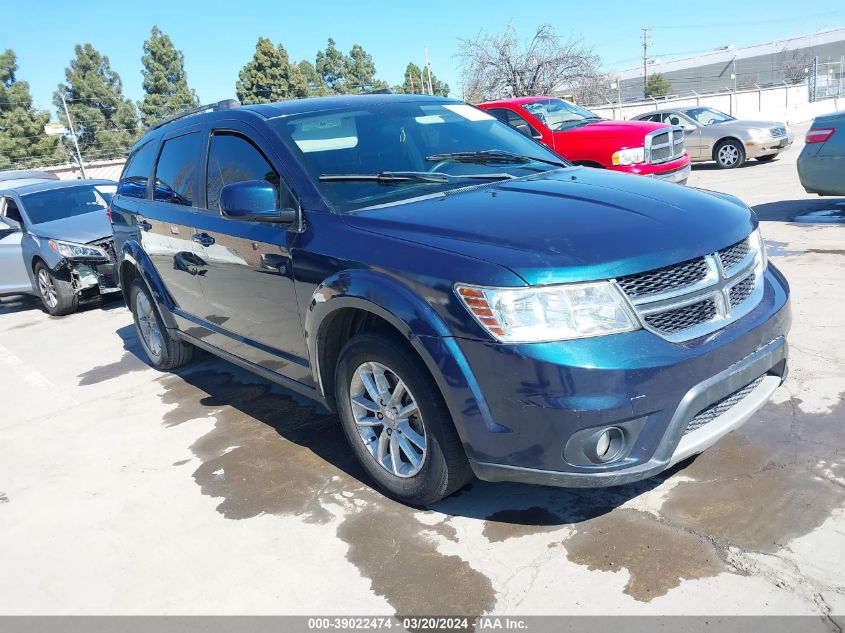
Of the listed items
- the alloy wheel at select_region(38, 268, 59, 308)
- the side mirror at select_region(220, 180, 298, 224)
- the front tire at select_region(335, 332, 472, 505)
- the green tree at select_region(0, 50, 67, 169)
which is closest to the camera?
the front tire at select_region(335, 332, 472, 505)

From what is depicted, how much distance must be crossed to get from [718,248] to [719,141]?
1465 cm

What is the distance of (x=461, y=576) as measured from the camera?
2799mm

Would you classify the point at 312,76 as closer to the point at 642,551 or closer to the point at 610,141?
the point at 610,141

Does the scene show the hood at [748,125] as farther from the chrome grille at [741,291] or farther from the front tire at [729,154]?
the chrome grille at [741,291]

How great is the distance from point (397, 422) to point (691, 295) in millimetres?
1375

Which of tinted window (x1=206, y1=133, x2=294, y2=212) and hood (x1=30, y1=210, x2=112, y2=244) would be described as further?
hood (x1=30, y1=210, x2=112, y2=244)

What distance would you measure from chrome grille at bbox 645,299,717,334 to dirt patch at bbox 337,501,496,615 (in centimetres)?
121

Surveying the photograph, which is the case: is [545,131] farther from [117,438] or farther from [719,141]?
[117,438]

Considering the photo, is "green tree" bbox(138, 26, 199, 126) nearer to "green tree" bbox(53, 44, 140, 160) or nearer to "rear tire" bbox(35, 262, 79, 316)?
"green tree" bbox(53, 44, 140, 160)

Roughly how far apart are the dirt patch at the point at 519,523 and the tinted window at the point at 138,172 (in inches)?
148

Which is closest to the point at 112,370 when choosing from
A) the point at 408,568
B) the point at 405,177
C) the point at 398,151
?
the point at 398,151

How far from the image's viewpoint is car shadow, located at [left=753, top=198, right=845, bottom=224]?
28.5ft

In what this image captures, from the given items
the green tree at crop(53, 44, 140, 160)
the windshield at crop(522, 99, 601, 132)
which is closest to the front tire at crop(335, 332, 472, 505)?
the windshield at crop(522, 99, 601, 132)

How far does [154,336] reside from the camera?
5.91 meters
